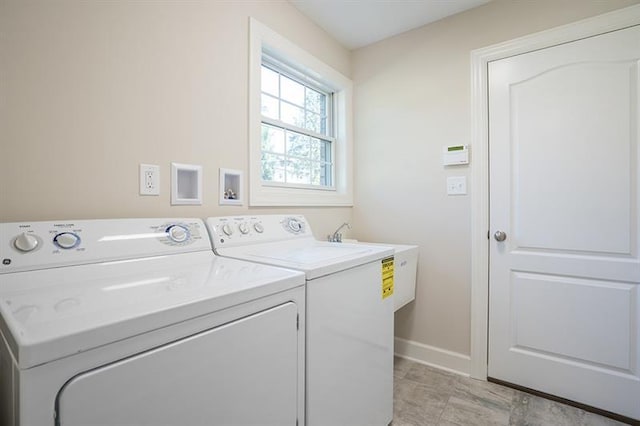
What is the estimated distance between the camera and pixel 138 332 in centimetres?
61

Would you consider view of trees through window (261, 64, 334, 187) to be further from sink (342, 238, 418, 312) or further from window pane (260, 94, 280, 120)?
sink (342, 238, 418, 312)

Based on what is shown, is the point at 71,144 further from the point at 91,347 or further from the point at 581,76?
the point at 581,76

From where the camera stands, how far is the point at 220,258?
4.13 ft

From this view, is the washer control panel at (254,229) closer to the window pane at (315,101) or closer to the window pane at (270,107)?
the window pane at (270,107)

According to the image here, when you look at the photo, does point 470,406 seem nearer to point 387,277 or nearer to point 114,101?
point 387,277

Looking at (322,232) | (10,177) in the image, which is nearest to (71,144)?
(10,177)

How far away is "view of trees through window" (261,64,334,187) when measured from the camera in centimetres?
204

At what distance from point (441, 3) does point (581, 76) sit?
0.96m

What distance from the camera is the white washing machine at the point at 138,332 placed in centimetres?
53

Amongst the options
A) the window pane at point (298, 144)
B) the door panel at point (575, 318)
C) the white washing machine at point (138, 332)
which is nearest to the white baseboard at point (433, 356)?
the door panel at point (575, 318)

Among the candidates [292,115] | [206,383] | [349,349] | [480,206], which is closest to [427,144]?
[480,206]

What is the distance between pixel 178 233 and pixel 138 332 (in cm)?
69

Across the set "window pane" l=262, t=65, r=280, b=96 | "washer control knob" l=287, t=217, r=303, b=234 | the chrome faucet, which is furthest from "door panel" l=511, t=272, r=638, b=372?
"window pane" l=262, t=65, r=280, b=96

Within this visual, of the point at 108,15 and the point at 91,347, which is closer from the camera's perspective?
the point at 91,347
